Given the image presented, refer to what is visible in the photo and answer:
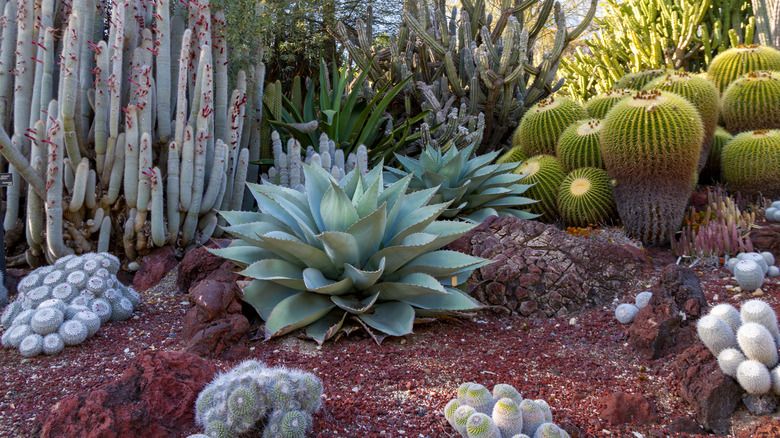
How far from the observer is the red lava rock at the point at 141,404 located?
1.77 m

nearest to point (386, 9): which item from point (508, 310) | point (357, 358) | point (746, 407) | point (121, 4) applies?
point (121, 4)

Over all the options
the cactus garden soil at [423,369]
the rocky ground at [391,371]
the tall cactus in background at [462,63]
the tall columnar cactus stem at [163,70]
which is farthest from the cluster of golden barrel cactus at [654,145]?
the tall columnar cactus stem at [163,70]

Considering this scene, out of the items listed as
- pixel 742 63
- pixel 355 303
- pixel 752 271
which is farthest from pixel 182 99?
pixel 742 63

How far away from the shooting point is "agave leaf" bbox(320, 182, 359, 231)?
2900mm

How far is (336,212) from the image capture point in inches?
116

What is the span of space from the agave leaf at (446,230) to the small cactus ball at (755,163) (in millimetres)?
3420

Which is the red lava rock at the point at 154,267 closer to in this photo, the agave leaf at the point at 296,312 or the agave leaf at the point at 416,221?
the agave leaf at the point at 296,312

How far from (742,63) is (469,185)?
398cm

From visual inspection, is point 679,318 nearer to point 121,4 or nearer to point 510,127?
point 121,4

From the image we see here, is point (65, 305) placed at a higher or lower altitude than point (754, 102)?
lower

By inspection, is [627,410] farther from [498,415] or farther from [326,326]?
A: [326,326]

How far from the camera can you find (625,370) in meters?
2.51

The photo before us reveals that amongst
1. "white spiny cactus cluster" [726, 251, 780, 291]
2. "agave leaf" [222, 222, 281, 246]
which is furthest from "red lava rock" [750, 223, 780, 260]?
"agave leaf" [222, 222, 281, 246]

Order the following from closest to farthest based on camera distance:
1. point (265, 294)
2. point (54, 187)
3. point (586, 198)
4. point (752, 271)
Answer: point (265, 294) → point (752, 271) → point (54, 187) → point (586, 198)
